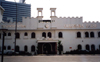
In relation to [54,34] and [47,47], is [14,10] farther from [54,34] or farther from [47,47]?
[47,47]

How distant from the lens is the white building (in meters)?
35.4

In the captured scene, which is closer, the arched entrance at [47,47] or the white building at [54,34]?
the arched entrance at [47,47]

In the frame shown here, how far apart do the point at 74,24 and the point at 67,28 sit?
237 centimetres

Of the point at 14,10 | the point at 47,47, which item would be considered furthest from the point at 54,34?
the point at 14,10

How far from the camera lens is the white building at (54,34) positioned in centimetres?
3538

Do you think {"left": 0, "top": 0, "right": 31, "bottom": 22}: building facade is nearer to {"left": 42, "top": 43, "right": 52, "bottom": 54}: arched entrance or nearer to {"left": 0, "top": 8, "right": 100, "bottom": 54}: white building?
{"left": 0, "top": 8, "right": 100, "bottom": 54}: white building

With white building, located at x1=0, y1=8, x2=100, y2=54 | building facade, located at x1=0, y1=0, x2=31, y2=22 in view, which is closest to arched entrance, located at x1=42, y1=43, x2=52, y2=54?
white building, located at x1=0, y1=8, x2=100, y2=54

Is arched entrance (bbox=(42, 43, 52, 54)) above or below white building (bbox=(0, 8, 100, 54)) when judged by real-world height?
below

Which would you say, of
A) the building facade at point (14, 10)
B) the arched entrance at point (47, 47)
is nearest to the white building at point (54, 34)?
the arched entrance at point (47, 47)

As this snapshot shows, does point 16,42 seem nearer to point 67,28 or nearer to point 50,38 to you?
point 50,38

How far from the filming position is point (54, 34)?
118 feet

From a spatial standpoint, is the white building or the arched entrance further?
the white building

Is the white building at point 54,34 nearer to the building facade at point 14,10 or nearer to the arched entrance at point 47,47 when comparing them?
the arched entrance at point 47,47

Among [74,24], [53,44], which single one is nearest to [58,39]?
[53,44]
